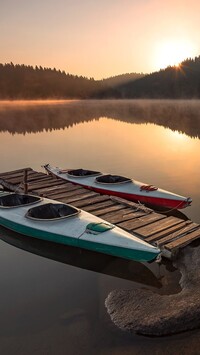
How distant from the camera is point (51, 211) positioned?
15023 mm

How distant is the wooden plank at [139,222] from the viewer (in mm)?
13930

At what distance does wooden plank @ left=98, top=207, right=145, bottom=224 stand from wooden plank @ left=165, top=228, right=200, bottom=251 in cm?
274

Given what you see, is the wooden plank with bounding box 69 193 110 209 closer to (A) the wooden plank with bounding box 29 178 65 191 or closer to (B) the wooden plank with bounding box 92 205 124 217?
(B) the wooden plank with bounding box 92 205 124 217

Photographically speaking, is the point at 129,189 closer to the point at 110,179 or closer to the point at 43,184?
the point at 110,179

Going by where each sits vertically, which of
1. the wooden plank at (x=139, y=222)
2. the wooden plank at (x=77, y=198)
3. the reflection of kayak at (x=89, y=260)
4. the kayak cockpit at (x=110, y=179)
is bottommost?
the reflection of kayak at (x=89, y=260)

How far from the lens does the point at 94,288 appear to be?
438 inches

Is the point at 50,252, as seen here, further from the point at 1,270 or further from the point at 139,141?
the point at 139,141

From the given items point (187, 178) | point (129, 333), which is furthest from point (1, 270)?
point (187, 178)

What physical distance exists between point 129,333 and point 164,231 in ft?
18.1

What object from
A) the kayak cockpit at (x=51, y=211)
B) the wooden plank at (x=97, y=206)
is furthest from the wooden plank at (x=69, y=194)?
the kayak cockpit at (x=51, y=211)

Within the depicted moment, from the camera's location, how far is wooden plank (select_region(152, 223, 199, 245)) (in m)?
12.7

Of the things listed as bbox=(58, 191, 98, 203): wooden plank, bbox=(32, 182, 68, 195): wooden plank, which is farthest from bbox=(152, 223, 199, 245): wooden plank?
bbox=(32, 182, 68, 195): wooden plank

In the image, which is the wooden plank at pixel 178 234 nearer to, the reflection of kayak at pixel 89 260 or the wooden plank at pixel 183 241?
the wooden plank at pixel 183 241

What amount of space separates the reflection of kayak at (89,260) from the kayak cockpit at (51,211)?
3.53 ft
